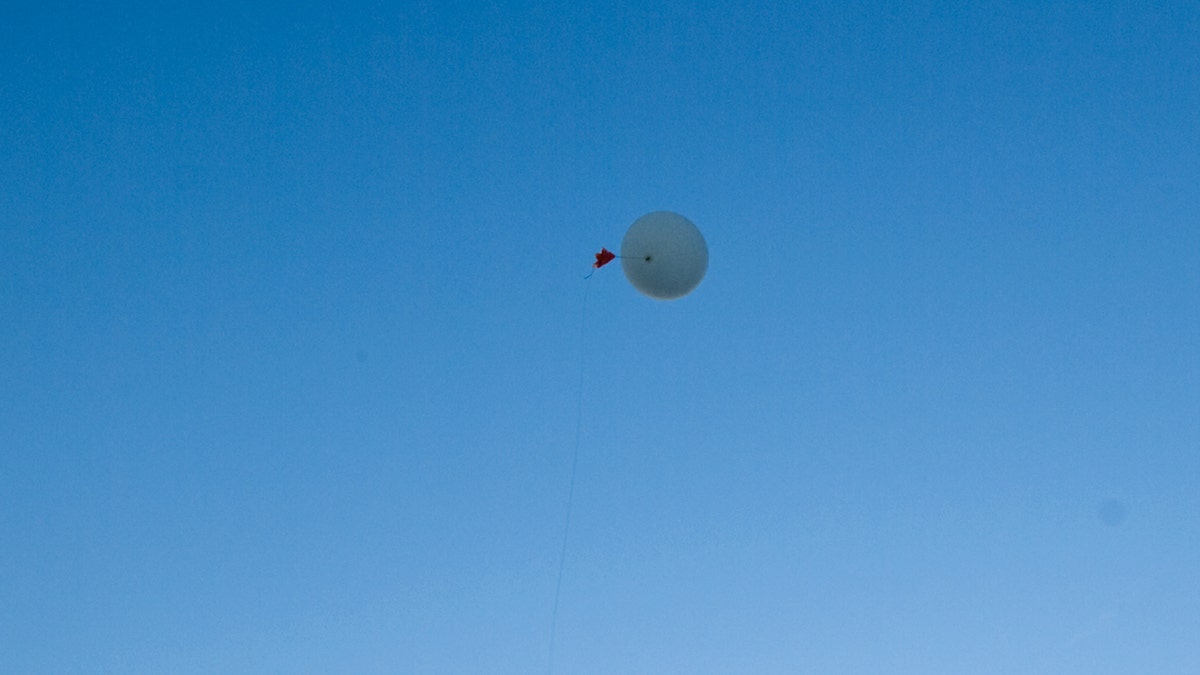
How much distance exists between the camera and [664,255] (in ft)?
47.3

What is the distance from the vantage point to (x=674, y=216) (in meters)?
14.7

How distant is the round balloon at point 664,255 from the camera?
14453 millimetres

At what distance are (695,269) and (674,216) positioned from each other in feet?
2.52

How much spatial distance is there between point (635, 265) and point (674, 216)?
865mm

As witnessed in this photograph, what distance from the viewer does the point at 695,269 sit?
14711mm

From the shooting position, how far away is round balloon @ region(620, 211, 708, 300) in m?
14.5

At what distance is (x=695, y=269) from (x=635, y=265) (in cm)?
82

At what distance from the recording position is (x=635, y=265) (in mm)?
14594
